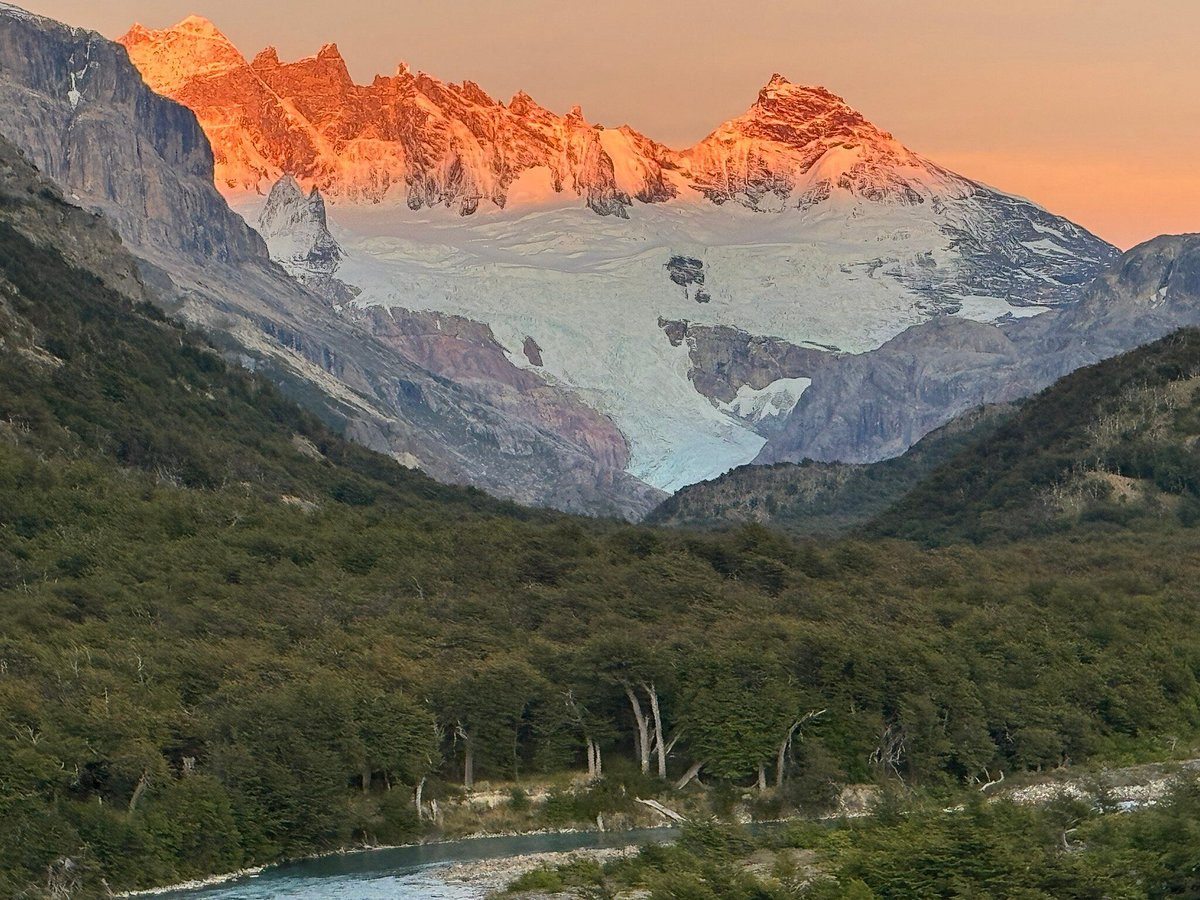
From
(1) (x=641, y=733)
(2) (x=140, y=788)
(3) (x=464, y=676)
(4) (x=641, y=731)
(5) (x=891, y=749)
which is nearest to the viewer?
(2) (x=140, y=788)

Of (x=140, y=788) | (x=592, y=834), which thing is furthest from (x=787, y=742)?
(x=140, y=788)

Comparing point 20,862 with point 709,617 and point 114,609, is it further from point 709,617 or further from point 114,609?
point 709,617

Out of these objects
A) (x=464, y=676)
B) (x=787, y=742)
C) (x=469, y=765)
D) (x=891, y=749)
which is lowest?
(x=891, y=749)

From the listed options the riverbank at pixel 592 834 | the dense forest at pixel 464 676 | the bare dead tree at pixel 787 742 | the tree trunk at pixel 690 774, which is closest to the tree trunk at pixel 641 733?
the dense forest at pixel 464 676

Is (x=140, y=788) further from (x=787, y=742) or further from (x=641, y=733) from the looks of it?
(x=787, y=742)

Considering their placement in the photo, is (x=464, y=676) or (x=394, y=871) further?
(x=464, y=676)

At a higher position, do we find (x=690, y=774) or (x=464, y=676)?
(x=464, y=676)
